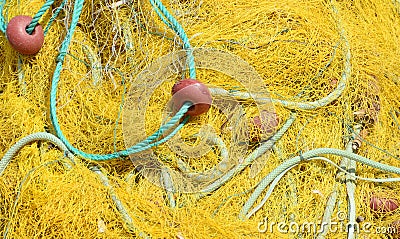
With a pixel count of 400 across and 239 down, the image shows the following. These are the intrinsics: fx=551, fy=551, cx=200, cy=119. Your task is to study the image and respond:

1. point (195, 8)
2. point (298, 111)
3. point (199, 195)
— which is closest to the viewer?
point (199, 195)

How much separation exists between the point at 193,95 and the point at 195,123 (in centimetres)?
20

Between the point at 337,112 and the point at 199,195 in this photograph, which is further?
the point at 337,112

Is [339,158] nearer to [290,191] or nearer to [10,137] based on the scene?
[290,191]

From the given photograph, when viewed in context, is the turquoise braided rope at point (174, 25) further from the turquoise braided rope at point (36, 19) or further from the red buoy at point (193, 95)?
the turquoise braided rope at point (36, 19)

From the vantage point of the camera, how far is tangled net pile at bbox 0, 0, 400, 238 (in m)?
1.96

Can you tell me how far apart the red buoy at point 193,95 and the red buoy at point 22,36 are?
580 millimetres

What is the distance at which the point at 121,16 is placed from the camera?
2.28 meters

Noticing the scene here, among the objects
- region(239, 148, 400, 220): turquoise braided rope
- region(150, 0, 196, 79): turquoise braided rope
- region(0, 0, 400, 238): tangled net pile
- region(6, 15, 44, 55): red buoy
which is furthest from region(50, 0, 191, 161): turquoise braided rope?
region(239, 148, 400, 220): turquoise braided rope

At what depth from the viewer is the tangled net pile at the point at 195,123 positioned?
6.43 feet

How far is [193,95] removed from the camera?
1.98 meters

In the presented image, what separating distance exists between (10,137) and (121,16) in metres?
0.66

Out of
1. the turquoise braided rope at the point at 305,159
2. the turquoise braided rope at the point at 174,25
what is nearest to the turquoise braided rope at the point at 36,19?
the turquoise braided rope at the point at 174,25

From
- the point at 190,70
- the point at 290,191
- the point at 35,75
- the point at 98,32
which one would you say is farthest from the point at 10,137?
the point at 290,191

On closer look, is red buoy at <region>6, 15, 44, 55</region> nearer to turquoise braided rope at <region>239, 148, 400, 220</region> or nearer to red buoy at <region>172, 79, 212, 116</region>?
red buoy at <region>172, 79, 212, 116</region>
